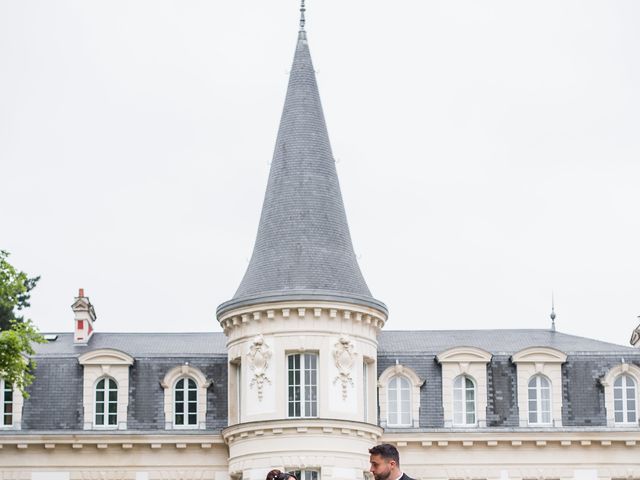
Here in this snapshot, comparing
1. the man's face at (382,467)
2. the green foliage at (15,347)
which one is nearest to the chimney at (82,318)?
the green foliage at (15,347)

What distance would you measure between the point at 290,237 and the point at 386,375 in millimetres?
5557

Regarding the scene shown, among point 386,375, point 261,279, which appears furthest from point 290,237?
point 386,375

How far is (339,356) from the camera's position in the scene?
4731 cm

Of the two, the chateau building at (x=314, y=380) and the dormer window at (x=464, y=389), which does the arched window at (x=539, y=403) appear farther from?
the dormer window at (x=464, y=389)

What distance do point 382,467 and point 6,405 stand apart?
1380 inches

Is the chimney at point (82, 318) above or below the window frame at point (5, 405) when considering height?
above

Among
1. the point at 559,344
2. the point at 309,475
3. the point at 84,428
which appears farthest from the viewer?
the point at 559,344

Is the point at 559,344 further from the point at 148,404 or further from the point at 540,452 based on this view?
the point at 148,404

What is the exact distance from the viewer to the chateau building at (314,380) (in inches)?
1892

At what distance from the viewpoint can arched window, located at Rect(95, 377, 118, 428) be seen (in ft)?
164

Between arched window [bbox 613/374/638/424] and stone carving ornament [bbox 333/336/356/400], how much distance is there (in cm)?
935

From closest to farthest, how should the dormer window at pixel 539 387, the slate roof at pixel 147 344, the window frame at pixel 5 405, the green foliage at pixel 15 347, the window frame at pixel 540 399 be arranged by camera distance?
the green foliage at pixel 15 347
the window frame at pixel 5 405
the dormer window at pixel 539 387
the window frame at pixel 540 399
the slate roof at pixel 147 344

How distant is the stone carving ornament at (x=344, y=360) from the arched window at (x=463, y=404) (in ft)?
14.9

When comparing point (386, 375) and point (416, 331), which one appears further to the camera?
point (416, 331)
